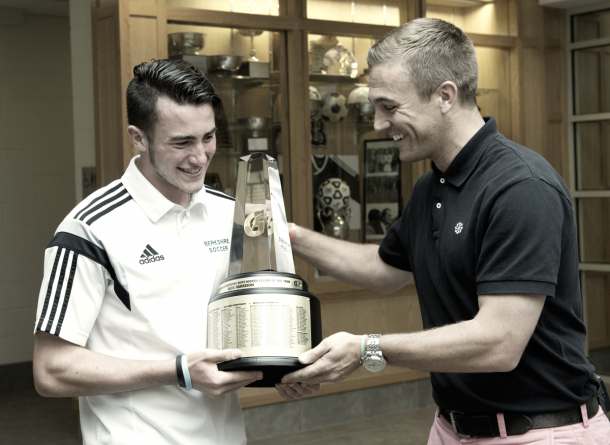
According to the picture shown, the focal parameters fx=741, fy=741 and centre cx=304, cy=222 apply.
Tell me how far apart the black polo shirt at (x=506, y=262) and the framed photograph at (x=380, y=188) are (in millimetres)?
3031

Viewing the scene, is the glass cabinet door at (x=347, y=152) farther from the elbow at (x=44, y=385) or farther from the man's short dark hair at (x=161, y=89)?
the elbow at (x=44, y=385)

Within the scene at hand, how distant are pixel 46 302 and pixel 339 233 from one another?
3.32 meters

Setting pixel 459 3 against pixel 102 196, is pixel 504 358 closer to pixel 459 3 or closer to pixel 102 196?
pixel 102 196

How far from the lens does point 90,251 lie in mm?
1611

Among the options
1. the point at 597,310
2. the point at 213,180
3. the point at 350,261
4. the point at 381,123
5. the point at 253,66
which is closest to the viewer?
the point at 381,123

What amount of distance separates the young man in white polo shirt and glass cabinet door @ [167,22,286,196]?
260 cm

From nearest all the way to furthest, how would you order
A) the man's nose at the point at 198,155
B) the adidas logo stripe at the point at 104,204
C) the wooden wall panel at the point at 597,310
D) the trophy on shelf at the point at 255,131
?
the adidas logo stripe at the point at 104,204
the man's nose at the point at 198,155
the trophy on shelf at the point at 255,131
the wooden wall panel at the point at 597,310

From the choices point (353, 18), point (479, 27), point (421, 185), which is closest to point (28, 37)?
point (353, 18)

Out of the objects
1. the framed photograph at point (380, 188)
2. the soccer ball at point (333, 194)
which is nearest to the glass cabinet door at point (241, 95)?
the soccer ball at point (333, 194)

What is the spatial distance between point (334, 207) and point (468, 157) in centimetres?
296

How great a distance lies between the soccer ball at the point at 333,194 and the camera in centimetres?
472

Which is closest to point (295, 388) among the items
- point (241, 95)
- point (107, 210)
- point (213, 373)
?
point (213, 373)

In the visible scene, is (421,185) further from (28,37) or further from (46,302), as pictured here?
(28,37)

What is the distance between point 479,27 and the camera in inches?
211
